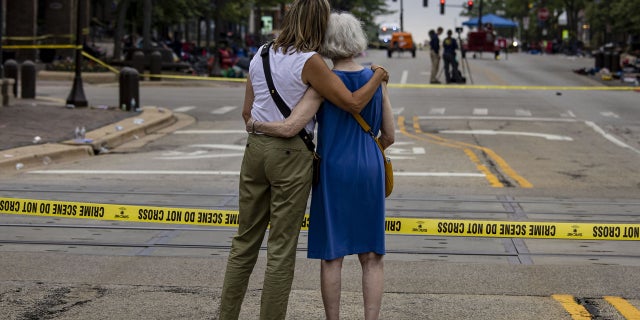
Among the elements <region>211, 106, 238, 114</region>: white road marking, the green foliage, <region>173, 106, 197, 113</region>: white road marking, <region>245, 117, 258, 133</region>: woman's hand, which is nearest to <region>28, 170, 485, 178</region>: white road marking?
<region>245, 117, 258, 133</region>: woman's hand

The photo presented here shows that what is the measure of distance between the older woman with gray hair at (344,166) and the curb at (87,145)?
9.98 metres

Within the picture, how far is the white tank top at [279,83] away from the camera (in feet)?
18.2

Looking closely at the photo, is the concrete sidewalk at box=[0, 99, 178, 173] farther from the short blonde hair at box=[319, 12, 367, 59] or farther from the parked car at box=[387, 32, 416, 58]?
the parked car at box=[387, 32, 416, 58]

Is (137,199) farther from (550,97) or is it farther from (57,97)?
(550,97)

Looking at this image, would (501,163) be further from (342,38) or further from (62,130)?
(342,38)

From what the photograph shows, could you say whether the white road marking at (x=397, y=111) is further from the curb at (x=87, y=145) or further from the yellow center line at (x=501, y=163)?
the curb at (x=87, y=145)

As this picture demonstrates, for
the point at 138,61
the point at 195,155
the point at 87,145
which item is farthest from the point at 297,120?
the point at 138,61

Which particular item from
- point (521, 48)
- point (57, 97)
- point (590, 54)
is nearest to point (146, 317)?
point (57, 97)

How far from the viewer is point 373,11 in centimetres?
15338

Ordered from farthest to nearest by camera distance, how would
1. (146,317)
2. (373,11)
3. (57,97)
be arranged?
1. (373,11)
2. (57,97)
3. (146,317)

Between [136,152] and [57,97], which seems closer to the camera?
[136,152]

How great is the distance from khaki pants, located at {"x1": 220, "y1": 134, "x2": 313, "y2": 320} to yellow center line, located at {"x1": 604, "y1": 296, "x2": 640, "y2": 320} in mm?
2249

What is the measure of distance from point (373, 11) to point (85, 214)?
146330 mm

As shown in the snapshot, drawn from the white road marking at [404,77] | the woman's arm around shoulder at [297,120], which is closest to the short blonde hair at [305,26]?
the woman's arm around shoulder at [297,120]
